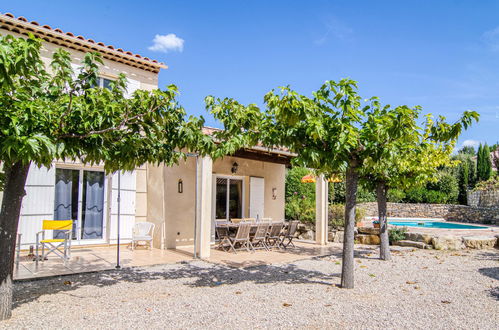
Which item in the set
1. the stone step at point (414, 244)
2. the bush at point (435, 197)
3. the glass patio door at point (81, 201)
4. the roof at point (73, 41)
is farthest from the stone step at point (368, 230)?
the bush at point (435, 197)

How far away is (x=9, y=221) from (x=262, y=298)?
352 centimetres

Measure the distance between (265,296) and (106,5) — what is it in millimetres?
9281

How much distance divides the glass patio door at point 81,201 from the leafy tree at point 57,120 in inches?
198

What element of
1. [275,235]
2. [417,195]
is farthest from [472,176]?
[275,235]

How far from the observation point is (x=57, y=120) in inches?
156

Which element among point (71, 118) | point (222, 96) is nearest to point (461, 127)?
point (222, 96)

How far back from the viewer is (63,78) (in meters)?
4.35

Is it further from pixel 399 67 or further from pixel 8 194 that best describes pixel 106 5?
pixel 399 67

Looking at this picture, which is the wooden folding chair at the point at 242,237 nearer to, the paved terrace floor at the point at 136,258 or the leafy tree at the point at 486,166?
the paved terrace floor at the point at 136,258

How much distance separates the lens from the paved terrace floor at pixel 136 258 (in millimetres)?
6875

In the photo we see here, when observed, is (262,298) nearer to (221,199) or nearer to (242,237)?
(242,237)

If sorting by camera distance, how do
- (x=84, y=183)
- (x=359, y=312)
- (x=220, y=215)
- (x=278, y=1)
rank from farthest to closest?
(x=220, y=215) < (x=278, y=1) < (x=84, y=183) < (x=359, y=312)

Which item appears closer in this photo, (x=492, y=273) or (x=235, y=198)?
(x=492, y=273)

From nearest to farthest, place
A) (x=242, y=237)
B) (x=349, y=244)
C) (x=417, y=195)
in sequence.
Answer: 1. (x=349, y=244)
2. (x=242, y=237)
3. (x=417, y=195)
